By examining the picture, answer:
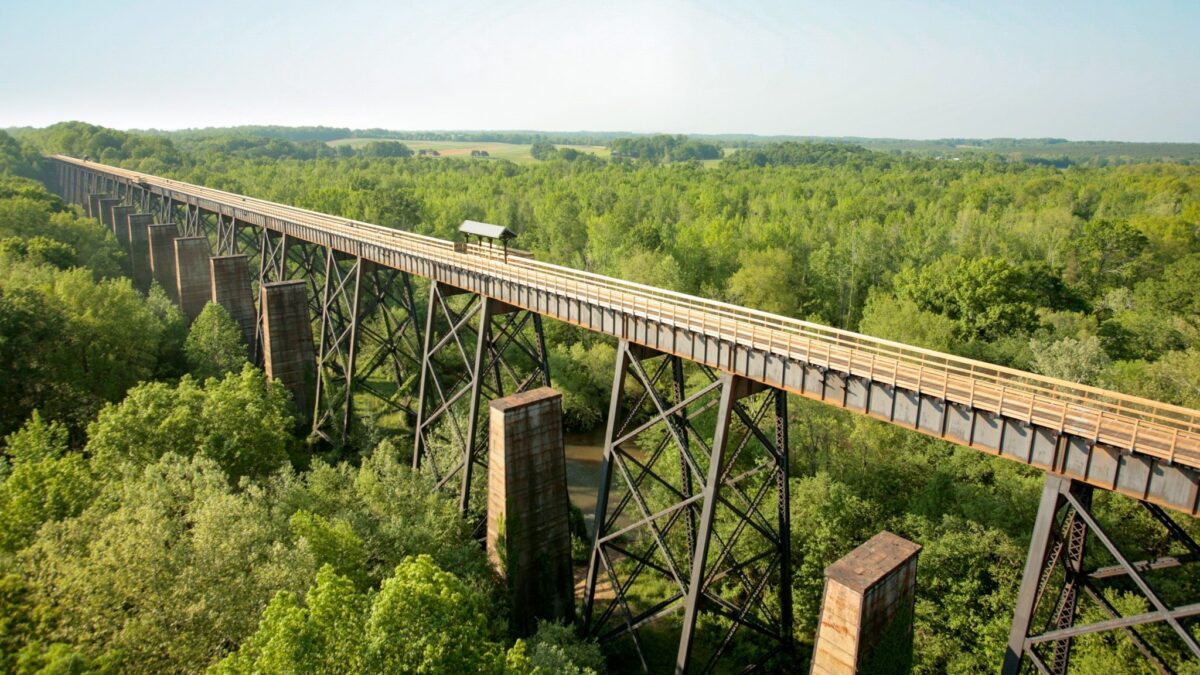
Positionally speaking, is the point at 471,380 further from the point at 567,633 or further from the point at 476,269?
the point at 567,633

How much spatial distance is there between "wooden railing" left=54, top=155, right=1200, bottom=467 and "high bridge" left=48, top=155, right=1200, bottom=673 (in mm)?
42

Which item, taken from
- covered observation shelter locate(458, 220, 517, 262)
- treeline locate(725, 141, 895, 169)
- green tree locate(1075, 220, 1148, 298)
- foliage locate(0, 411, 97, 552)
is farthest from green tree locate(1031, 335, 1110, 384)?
treeline locate(725, 141, 895, 169)

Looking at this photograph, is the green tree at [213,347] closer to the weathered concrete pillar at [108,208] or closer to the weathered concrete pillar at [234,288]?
the weathered concrete pillar at [234,288]

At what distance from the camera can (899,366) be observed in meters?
12.6

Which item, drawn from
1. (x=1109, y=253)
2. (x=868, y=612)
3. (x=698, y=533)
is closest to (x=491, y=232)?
(x=698, y=533)

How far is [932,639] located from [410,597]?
41.3ft

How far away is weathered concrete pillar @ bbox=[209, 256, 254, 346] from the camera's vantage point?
3219cm

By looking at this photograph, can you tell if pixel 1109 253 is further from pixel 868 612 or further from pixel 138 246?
pixel 138 246

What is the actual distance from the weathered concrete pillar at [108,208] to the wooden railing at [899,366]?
46504mm

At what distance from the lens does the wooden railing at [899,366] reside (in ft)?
33.4

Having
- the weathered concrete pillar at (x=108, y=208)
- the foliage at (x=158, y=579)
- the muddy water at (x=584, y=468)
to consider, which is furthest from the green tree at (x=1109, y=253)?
the weathered concrete pillar at (x=108, y=208)

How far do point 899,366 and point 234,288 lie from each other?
2997cm

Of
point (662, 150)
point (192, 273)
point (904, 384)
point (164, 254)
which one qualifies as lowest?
point (192, 273)

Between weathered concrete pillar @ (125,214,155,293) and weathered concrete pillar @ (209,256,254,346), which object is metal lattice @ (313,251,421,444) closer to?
weathered concrete pillar @ (209,256,254,346)
